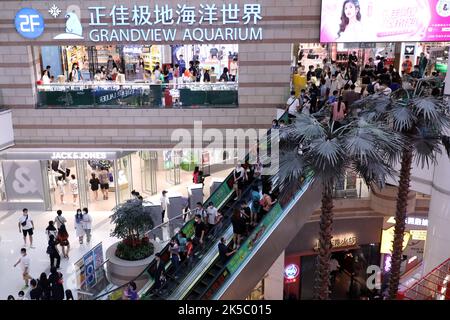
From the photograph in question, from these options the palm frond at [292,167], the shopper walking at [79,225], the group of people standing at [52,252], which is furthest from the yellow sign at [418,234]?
the palm frond at [292,167]

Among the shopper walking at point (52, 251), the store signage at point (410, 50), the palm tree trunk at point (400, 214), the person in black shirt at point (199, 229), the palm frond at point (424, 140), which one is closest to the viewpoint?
the palm frond at point (424, 140)

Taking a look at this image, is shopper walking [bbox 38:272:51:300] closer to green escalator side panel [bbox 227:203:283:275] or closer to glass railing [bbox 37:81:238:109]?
green escalator side panel [bbox 227:203:283:275]

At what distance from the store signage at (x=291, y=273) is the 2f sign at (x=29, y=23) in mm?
11906

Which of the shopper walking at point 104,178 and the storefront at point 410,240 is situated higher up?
the shopper walking at point 104,178

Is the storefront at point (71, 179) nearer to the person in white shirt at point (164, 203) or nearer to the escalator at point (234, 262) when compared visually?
the person in white shirt at point (164, 203)

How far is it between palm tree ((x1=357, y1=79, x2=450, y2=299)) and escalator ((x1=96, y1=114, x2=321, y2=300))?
1.90m

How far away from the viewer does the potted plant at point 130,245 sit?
13.1m

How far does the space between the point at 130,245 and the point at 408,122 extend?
8042 millimetres

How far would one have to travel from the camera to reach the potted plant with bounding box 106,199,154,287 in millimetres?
13062

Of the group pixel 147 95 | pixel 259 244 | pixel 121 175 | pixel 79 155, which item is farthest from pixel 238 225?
pixel 121 175

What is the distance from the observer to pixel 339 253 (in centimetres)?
2036

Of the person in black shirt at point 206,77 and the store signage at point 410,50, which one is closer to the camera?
the person in black shirt at point 206,77

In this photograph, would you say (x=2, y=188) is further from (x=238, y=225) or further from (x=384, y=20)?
(x=384, y=20)

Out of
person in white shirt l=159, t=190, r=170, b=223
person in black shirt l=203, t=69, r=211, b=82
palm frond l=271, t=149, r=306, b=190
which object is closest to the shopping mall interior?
palm frond l=271, t=149, r=306, b=190
